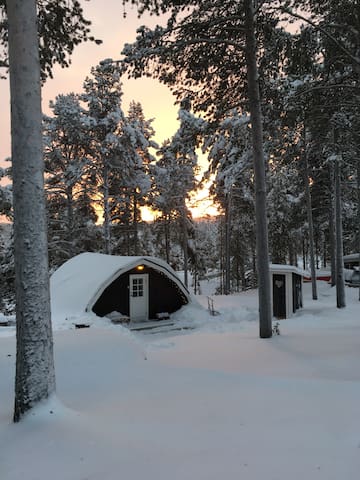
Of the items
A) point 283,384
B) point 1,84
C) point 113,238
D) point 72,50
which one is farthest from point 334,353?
point 113,238

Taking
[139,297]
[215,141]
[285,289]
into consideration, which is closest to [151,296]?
[139,297]

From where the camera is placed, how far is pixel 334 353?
670 cm

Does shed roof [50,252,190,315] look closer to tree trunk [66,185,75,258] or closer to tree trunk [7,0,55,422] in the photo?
tree trunk [66,185,75,258]

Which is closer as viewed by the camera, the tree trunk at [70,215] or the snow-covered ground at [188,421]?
the snow-covered ground at [188,421]

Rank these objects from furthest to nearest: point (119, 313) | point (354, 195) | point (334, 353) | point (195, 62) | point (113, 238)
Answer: point (113, 238)
point (354, 195)
point (119, 313)
point (195, 62)
point (334, 353)

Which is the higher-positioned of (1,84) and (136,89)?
(136,89)

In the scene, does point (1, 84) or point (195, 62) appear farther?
point (195, 62)

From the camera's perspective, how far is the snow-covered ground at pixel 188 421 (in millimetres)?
2525

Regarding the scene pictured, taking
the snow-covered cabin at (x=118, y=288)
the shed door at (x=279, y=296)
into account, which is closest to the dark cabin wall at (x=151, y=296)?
the snow-covered cabin at (x=118, y=288)

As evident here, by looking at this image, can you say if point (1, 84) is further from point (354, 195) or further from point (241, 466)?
point (354, 195)

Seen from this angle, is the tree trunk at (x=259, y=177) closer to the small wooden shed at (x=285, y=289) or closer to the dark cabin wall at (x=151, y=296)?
the small wooden shed at (x=285, y=289)

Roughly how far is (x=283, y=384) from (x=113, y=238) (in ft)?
67.8

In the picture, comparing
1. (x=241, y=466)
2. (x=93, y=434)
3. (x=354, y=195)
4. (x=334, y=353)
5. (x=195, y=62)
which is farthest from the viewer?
(x=354, y=195)

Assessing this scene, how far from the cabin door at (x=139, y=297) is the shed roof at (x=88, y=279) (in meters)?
1.00
